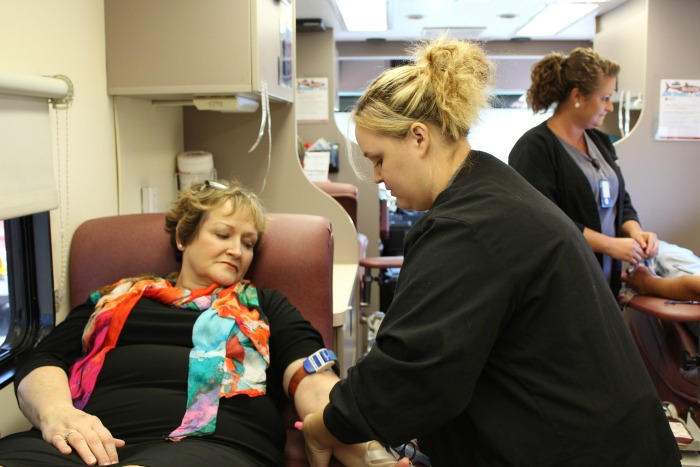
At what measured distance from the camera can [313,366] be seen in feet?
5.16

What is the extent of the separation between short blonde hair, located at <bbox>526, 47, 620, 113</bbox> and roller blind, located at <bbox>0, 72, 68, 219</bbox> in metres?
1.69

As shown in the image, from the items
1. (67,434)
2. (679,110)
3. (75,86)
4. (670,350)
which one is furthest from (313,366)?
(679,110)

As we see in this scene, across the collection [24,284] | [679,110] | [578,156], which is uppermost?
[679,110]

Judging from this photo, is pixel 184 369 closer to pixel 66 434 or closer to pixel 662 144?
pixel 66 434

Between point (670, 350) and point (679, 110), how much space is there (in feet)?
5.66

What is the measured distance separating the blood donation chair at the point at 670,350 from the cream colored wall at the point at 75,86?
197cm

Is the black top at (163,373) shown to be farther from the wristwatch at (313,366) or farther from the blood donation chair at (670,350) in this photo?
the blood donation chair at (670,350)

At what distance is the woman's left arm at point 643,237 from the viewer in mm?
2457

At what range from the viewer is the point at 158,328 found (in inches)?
64.8

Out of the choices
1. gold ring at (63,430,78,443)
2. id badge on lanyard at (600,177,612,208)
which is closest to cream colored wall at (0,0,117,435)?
gold ring at (63,430,78,443)

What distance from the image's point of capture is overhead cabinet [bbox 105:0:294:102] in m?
2.09

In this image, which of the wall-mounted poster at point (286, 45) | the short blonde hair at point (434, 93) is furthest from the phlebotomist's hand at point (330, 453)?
the wall-mounted poster at point (286, 45)

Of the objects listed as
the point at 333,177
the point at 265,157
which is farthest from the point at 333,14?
the point at 265,157

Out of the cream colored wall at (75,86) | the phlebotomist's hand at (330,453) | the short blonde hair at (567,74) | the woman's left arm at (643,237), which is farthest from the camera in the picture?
the woman's left arm at (643,237)
